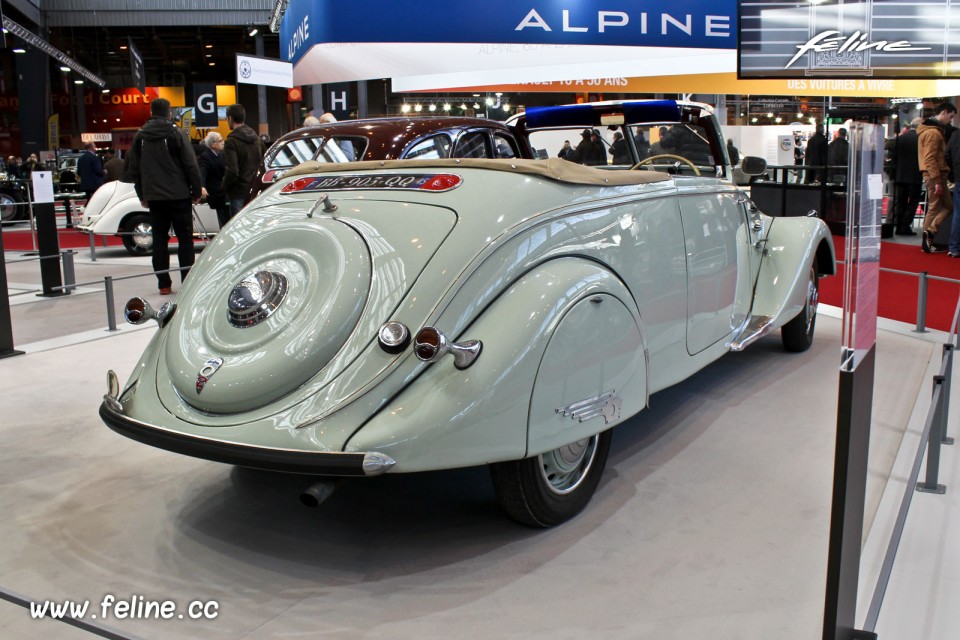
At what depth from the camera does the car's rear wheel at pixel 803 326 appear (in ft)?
16.4

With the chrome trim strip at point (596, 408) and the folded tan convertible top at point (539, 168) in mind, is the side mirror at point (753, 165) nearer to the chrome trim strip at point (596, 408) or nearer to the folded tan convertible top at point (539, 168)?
the folded tan convertible top at point (539, 168)

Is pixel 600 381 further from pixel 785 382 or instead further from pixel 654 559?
pixel 785 382

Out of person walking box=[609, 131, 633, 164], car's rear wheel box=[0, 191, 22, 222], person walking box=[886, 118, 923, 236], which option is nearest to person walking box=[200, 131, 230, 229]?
person walking box=[609, 131, 633, 164]

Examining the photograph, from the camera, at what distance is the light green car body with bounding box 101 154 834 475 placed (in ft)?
7.84

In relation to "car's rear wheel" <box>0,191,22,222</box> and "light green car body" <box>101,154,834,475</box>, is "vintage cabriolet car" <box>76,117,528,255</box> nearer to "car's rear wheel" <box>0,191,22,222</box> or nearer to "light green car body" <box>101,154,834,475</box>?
"light green car body" <box>101,154,834,475</box>

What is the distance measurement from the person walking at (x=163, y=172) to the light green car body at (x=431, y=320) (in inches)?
165

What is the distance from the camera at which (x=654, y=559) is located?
2590 mm

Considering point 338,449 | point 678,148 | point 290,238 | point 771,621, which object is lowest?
point 771,621

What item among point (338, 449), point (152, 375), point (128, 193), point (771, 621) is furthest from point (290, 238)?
point (128, 193)

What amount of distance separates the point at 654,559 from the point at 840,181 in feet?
33.2

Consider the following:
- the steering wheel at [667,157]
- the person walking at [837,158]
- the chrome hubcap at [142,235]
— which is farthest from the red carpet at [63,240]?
the person walking at [837,158]

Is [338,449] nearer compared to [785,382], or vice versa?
[338,449]

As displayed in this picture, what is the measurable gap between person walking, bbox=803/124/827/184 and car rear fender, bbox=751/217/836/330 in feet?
24.1

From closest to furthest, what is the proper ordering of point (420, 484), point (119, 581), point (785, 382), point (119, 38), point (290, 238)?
point (119, 581) < point (290, 238) < point (420, 484) < point (785, 382) < point (119, 38)
